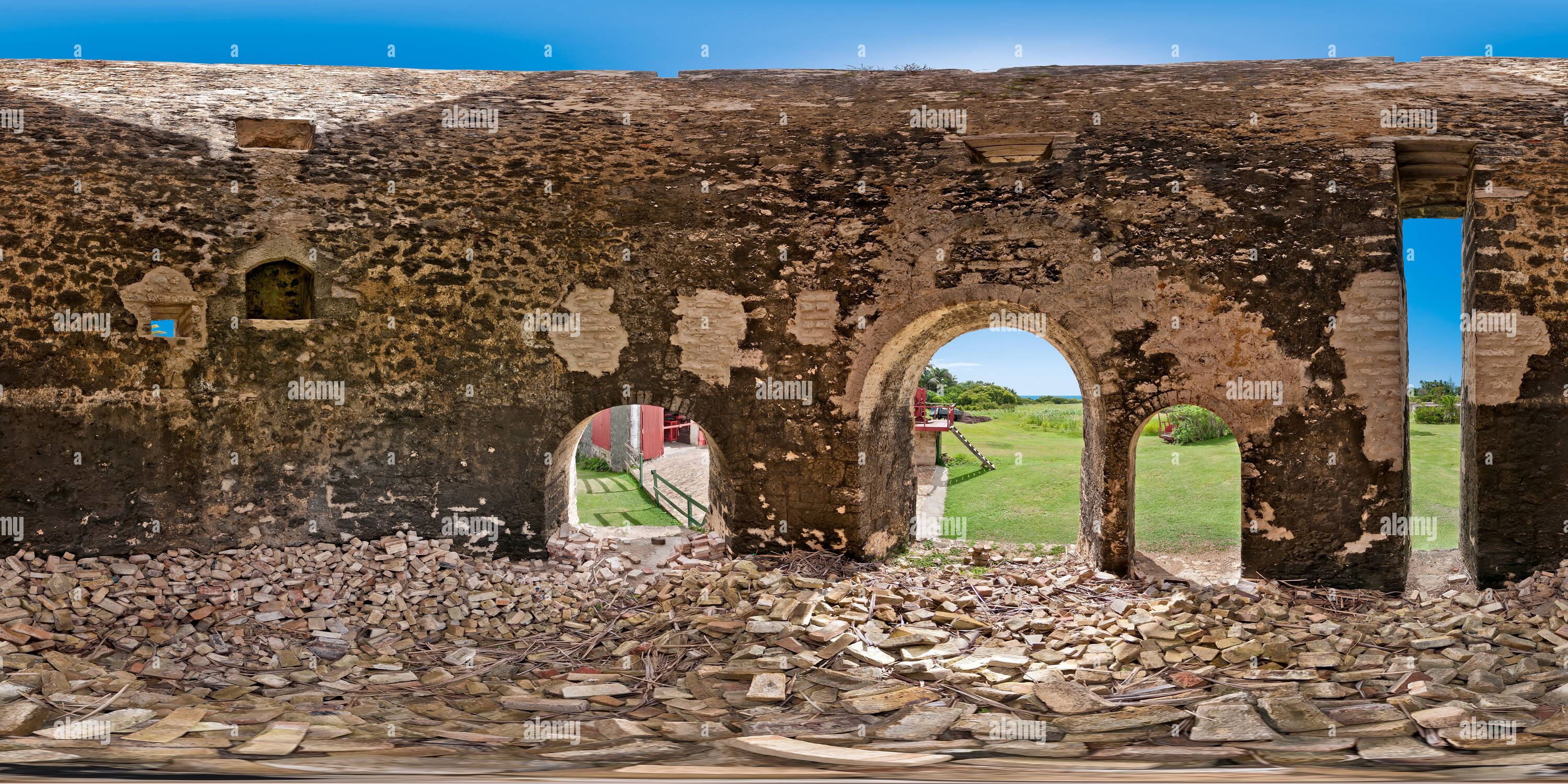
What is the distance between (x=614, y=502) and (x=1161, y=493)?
28.1 ft

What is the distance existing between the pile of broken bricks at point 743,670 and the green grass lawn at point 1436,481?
247 centimetres

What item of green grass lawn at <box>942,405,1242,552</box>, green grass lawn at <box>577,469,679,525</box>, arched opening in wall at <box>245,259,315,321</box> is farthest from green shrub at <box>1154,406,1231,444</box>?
arched opening in wall at <box>245,259,315,321</box>

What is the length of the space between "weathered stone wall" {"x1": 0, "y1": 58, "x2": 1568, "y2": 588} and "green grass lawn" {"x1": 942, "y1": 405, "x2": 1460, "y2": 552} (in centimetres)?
165

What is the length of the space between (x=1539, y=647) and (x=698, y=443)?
16.3 meters

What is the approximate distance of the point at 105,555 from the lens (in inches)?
338

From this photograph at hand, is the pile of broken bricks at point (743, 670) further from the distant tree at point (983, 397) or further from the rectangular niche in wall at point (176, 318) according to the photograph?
the distant tree at point (983, 397)

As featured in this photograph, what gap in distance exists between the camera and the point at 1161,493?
12.9m

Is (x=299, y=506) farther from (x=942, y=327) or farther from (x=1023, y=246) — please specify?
(x=1023, y=246)

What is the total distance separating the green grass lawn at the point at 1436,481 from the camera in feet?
32.7

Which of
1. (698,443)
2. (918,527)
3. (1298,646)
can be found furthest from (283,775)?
(698,443)

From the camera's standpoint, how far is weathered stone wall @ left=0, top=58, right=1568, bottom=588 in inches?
312

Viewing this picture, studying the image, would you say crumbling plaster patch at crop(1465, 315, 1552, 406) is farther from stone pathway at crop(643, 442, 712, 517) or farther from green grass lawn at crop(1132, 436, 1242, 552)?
stone pathway at crop(643, 442, 712, 517)

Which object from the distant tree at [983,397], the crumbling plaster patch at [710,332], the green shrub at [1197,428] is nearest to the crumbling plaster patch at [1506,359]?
the crumbling plaster patch at [710,332]

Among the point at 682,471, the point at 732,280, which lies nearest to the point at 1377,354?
the point at 732,280
